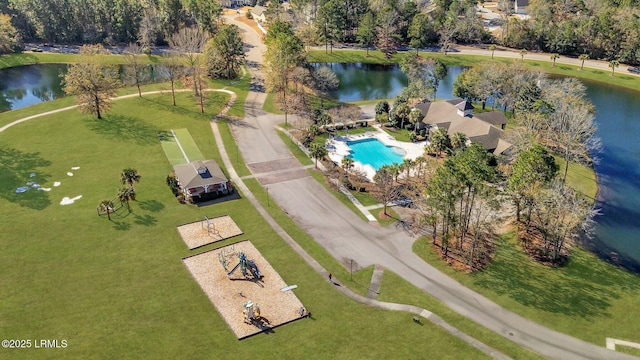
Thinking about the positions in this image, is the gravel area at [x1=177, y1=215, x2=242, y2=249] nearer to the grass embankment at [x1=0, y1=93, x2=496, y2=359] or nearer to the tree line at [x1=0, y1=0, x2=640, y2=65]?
the grass embankment at [x1=0, y1=93, x2=496, y2=359]

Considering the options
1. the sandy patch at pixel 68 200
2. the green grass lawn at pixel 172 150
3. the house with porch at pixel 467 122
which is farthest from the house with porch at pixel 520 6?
the sandy patch at pixel 68 200

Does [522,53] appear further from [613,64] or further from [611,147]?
[611,147]

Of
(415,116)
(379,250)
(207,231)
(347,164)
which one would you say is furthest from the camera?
(415,116)

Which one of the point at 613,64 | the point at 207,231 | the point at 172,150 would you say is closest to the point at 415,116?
the point at 172,150

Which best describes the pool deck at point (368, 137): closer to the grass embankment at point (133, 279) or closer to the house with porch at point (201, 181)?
the grass embankment at point (133, 279)

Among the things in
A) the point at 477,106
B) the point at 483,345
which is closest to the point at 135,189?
the point at 483,345

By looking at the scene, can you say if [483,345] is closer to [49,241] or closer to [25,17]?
[49,241]
